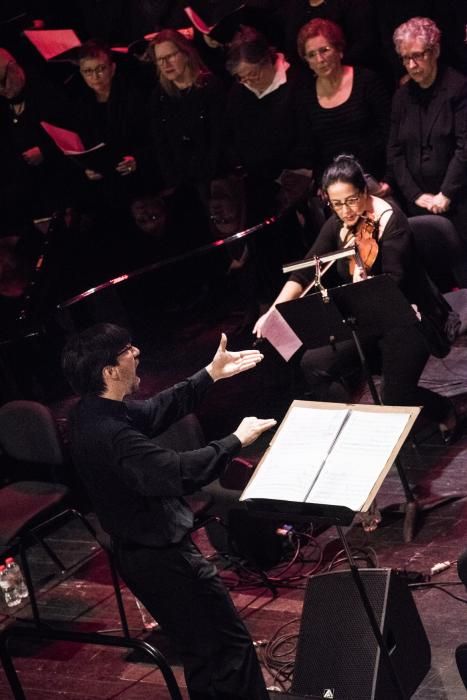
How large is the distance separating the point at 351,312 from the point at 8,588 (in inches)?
91.3

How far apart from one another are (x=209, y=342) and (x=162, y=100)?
195 cm

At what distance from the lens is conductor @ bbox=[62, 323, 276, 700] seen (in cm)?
358

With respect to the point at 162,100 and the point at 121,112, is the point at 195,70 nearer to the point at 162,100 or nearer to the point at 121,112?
the point at 162,100

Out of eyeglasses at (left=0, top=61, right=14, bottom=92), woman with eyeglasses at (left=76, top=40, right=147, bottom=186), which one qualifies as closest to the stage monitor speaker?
woman with eyeglasses at (left=76, top=40, right=147, bottom=186)

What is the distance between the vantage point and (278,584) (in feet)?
15.4

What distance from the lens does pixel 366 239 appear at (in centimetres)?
499

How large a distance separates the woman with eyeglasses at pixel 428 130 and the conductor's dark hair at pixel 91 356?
304 centimetres

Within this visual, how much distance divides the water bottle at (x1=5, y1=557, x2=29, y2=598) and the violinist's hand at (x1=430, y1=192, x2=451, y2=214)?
10.2ft

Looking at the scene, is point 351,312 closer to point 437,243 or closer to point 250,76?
point 437,243

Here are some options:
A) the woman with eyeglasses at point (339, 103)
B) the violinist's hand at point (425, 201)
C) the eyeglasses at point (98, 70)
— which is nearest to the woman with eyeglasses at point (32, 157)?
the eyeglasses at point (98, 70)

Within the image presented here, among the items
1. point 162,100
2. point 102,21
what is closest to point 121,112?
point 162,100

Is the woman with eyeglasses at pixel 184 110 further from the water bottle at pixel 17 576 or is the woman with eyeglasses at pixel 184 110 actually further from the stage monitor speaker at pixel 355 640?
the stage monitor speaker at pixel 355 640

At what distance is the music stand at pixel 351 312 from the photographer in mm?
4383

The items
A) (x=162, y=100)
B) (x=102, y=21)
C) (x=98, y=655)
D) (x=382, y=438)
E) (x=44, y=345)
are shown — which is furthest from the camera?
(x=102, y=21)
